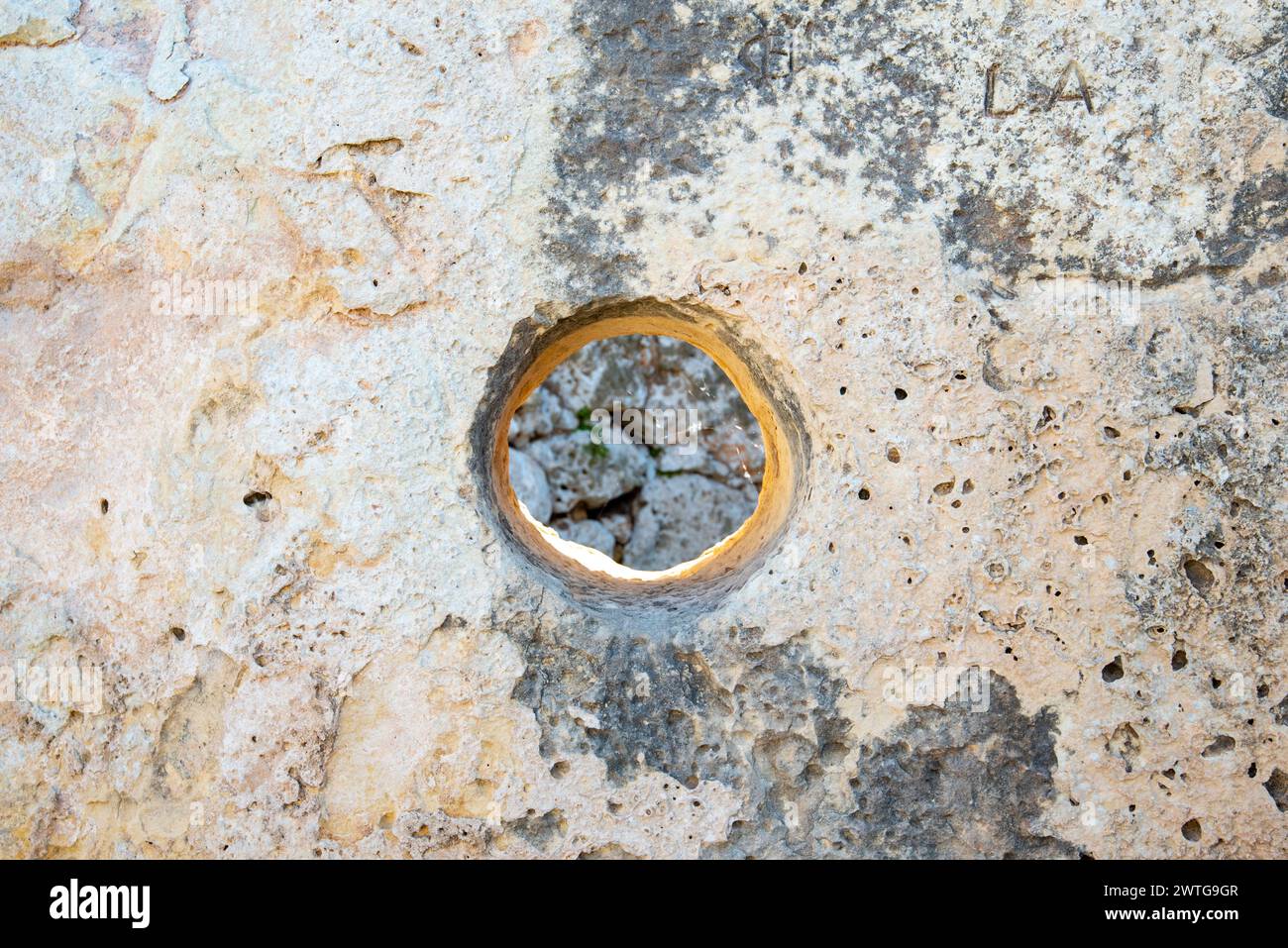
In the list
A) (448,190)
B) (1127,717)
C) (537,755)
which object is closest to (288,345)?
(448,190)

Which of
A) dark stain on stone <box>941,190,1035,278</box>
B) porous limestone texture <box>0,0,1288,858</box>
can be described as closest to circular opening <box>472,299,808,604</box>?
porous limestone texture <box>0,0,1288,858</box>

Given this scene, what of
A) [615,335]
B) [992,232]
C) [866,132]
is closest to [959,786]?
[992,232]

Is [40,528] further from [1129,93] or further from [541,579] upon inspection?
[1129,93]

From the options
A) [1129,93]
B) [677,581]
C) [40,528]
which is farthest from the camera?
[677,581]

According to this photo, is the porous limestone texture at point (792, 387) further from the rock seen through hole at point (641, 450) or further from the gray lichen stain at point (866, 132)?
the rock seen through hole at point (641, 450)

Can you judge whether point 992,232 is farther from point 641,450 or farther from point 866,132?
point 641,450

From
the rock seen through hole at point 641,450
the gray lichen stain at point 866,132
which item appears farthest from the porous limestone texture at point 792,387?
the rock seen through hole at point 641,450
